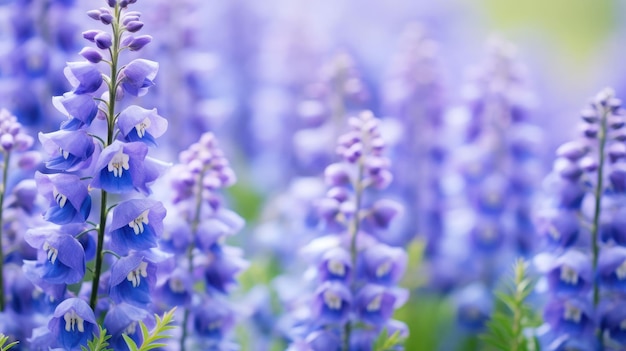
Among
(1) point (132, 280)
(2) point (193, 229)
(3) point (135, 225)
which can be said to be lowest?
(1) point (132, 280)

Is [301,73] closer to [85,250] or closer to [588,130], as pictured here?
[588,130]

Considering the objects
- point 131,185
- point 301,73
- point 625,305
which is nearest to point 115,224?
point 131,185

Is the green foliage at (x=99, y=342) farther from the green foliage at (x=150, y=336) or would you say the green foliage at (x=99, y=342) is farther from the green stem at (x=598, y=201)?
the green stem at (x=598, y=201)

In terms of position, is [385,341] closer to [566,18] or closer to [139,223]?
[139,223]

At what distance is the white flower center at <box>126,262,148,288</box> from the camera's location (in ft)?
9.51

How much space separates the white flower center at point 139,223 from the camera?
285cm

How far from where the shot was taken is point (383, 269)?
3432 millimetres

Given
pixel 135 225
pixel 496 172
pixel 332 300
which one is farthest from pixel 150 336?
pixel 496 172

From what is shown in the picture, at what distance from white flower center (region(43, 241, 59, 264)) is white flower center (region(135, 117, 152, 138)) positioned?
45cm

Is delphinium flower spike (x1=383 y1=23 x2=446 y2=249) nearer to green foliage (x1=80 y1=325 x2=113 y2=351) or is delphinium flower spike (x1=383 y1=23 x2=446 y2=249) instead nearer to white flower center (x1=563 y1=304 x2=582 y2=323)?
white flower center (x1=563 y1=304 x2=582 y2=323)

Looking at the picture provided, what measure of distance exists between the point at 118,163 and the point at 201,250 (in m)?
0.72

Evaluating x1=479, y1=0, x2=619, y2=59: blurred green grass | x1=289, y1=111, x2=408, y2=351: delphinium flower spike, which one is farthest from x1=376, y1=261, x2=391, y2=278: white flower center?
x1=479, y1=0, x2=619, y2=59: blurred green grass

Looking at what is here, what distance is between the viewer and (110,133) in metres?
2.79

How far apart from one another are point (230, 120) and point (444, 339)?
341cm
